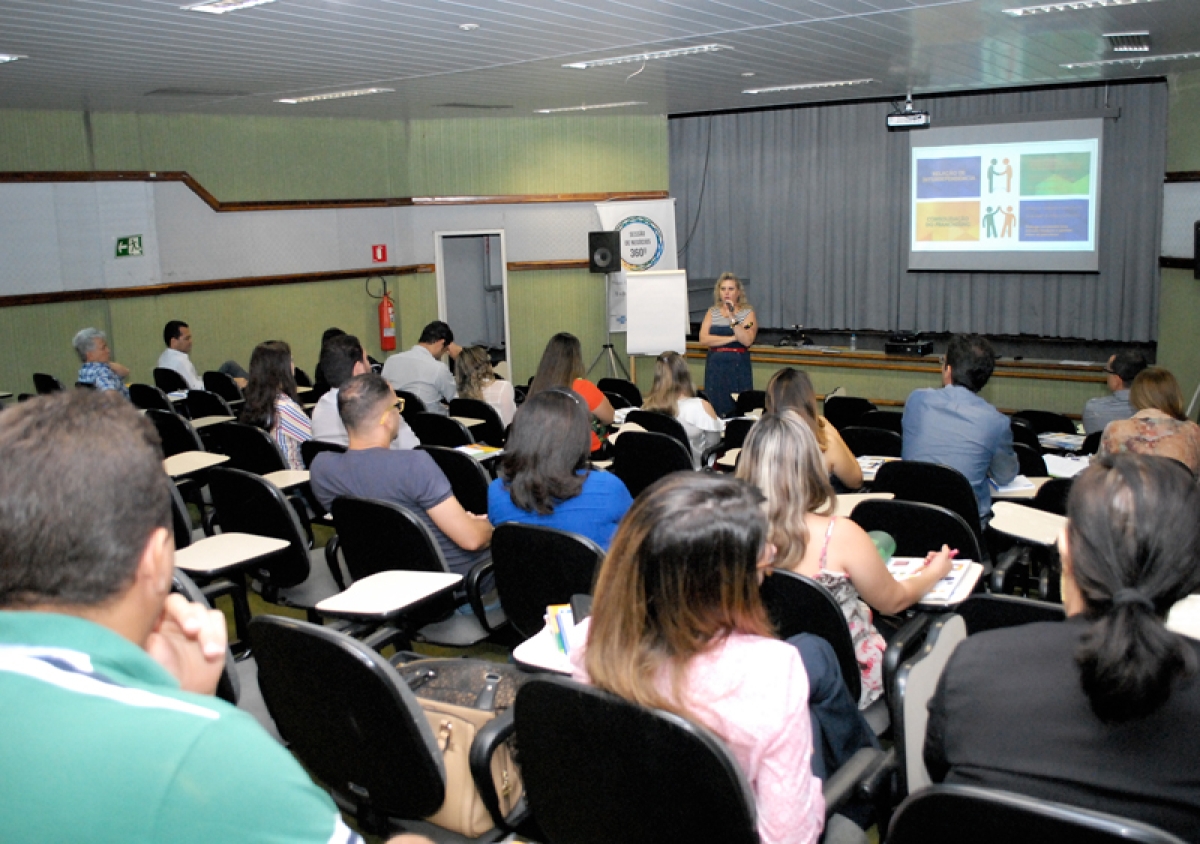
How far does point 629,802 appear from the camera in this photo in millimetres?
1854

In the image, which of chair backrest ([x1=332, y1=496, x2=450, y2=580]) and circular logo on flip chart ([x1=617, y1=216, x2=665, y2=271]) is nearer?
chair backrest ([x1=332, y1=496, x2=450, y2=580])

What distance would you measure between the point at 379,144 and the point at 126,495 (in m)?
10.7

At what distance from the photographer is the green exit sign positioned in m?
8.89

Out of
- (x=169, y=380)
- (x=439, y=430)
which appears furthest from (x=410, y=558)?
(x=169, y=380)

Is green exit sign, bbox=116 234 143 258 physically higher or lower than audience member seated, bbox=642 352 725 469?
higher

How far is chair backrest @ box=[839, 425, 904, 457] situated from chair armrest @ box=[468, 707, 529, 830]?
355cm

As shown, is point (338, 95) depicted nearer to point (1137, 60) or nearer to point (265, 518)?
point (265, 518)

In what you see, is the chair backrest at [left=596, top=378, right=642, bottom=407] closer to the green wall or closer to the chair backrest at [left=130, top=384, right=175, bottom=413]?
the chair backrest at [left=130, top=384, right=175, bottom=413]

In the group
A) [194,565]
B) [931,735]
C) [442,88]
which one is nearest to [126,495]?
[931,735]

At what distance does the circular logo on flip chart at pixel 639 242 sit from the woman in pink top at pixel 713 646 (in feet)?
31.3

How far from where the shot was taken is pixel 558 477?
3244 mm

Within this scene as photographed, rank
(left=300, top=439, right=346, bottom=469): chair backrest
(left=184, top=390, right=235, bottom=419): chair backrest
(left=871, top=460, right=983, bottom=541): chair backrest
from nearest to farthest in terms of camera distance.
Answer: (left=871, top=460, right=983, bottom=541): chair backrest → (left=300, top=439, right=346, bottom=469): chair backrest → (left=184, top=390, right=235, bottom=419): chair backrest

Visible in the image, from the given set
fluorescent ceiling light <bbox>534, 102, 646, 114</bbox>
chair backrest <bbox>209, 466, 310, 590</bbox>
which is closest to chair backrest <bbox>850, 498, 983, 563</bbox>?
chair backrest <bbox>209, 466, 310, 590</bbox>

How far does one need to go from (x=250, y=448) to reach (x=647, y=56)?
3758mm
